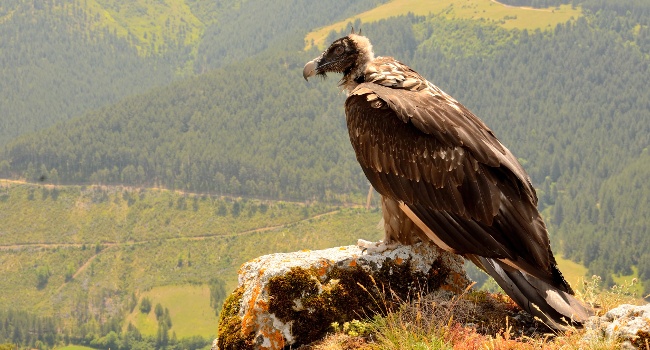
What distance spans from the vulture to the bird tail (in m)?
0.01

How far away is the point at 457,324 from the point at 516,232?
49.0 inches

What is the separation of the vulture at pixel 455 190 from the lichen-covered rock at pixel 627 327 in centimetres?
42

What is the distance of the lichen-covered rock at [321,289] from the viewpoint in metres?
9.27

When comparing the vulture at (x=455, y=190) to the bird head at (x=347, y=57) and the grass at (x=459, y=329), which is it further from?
the bird head at (x=347, y=57)

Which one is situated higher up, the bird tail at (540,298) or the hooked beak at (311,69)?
the hooked beak at (311,69)

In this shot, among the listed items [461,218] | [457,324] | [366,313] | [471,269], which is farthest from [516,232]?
[471,269]

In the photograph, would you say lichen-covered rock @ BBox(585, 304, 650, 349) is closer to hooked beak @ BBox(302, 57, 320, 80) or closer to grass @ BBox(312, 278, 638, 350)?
grass @ BBox(312, 278, 638, 350)

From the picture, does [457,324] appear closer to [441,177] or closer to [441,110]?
[441,177]

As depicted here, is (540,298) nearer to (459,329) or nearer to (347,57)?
(459,329)

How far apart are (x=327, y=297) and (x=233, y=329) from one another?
48.8 inches

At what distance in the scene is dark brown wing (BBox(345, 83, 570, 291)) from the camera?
29.0 ft

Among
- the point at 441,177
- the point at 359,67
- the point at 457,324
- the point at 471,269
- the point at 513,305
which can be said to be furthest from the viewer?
the point at 471,269

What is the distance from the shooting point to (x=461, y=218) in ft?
29.6

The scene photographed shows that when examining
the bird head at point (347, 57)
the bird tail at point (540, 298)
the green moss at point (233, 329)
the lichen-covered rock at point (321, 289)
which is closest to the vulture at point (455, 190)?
the bird tail at point (540, 298)
